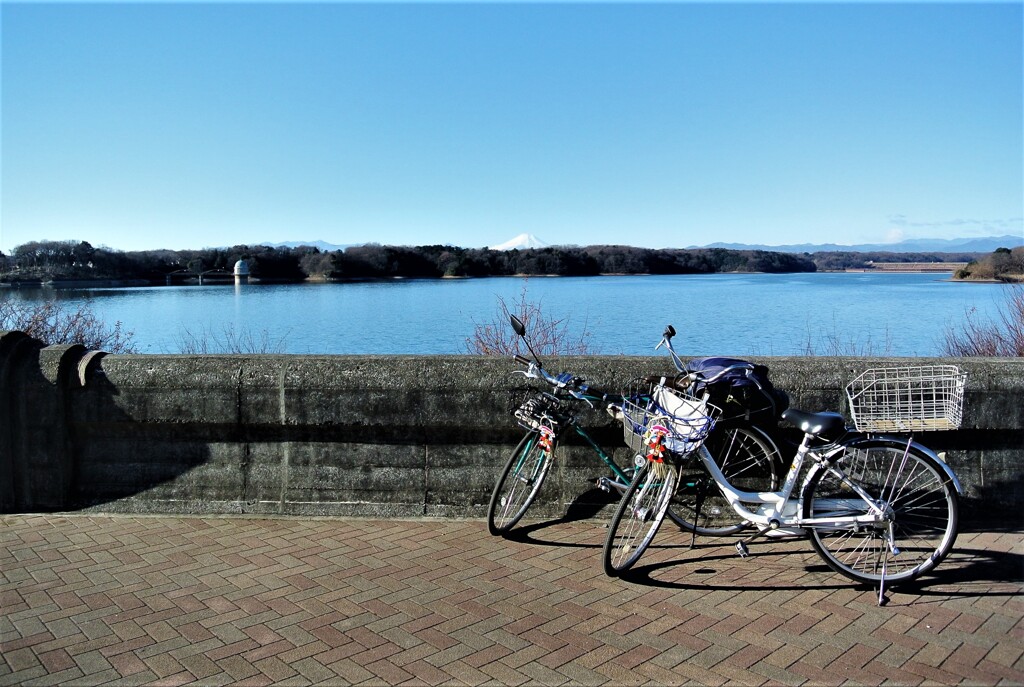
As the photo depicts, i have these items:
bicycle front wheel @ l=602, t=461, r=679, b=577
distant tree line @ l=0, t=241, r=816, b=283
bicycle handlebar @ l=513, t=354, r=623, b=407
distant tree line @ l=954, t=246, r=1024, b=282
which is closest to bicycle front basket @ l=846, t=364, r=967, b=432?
bicycle front wheel @ l=602, t=461, r=679, b=577

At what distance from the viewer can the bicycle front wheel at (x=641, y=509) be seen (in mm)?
4496

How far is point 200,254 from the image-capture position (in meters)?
30.3

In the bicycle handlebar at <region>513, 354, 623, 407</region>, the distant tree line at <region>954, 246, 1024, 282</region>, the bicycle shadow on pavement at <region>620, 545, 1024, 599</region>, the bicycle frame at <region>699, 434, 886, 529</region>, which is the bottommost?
the bicycle shadow on pavement at <region>620, 545, 1024, 599</region>

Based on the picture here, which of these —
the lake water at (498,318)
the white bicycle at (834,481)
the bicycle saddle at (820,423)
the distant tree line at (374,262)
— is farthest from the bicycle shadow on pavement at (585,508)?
the distant tree line at (374,262)

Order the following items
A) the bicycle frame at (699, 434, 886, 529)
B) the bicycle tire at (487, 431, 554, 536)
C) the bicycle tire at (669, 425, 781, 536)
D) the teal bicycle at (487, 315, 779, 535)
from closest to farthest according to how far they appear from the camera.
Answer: the bicycle frame at (699, 434, 886, 529), the bicycle tire at (669, 425, 781, 536), the teal bicycle at (487, 315, 779, 535), the bicycle tire at (487, 431, 554, 536)

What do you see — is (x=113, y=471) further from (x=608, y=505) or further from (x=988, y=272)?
(x=988, y=272)

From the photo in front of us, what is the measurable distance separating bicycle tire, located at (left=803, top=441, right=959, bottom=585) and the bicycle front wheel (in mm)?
753

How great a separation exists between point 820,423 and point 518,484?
1.97m

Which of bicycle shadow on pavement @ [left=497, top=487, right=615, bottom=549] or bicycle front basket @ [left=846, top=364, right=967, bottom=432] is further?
bicycle shadow on pavement @ [left=497, top=487, right=615, bottom=549]

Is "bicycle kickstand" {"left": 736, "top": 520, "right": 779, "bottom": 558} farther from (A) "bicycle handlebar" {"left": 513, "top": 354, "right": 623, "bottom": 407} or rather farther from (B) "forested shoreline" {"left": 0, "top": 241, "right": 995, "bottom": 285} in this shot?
(B) "forested shoreline" {"left": 0, "top": 241, "right": 995, "bottom": 285}

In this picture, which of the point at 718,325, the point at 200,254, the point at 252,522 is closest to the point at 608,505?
the point at 252,522

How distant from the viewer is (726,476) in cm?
519

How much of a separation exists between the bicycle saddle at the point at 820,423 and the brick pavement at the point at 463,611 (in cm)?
85

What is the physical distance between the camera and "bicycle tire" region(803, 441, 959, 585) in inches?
173
